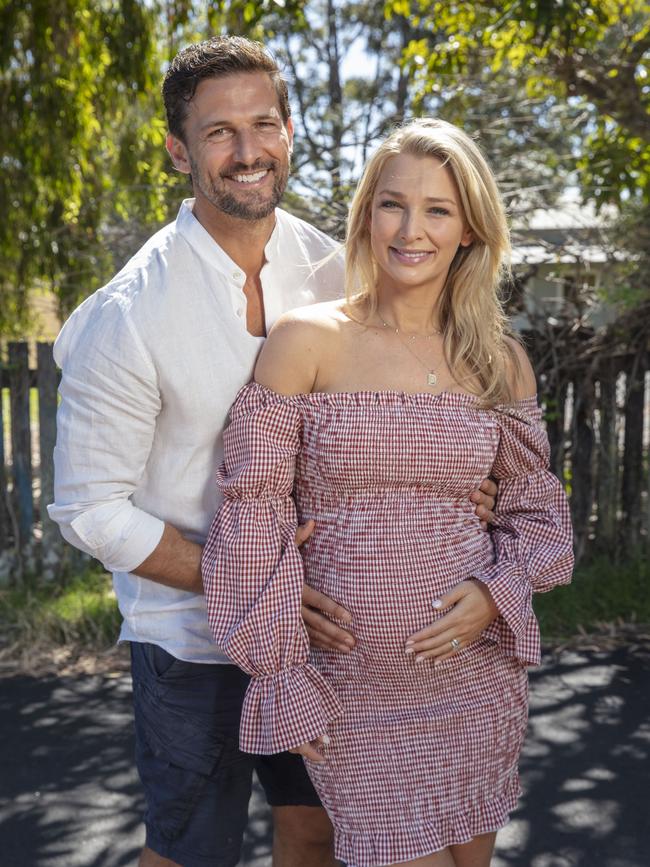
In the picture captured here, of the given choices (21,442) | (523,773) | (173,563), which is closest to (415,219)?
(173,563)

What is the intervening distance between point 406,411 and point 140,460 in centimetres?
61

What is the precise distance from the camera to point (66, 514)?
2.14 meters

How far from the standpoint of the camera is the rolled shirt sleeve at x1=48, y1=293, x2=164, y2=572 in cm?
210

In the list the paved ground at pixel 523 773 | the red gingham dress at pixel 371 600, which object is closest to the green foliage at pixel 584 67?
the paved ground at pixel 523 773

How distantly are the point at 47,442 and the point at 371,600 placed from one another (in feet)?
12.6

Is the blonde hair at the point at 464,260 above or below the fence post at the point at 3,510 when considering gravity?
above

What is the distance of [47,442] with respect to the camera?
18.3ft

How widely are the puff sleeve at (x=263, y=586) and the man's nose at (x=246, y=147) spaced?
1.79ft

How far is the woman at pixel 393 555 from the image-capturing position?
211cm

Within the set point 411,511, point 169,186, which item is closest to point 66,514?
point 411,511

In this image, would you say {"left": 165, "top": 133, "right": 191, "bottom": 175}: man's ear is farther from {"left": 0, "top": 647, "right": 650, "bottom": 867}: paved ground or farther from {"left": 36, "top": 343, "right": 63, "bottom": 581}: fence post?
{"left": 36, "top": 343, "right": 63, "bottom": 581}: fence post

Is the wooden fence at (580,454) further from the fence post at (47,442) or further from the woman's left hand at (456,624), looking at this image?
the woman's left hand at (456,624)

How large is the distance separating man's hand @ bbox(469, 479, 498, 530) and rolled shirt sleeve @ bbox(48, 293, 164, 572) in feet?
2.48

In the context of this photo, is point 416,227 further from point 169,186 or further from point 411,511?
point 169,186
